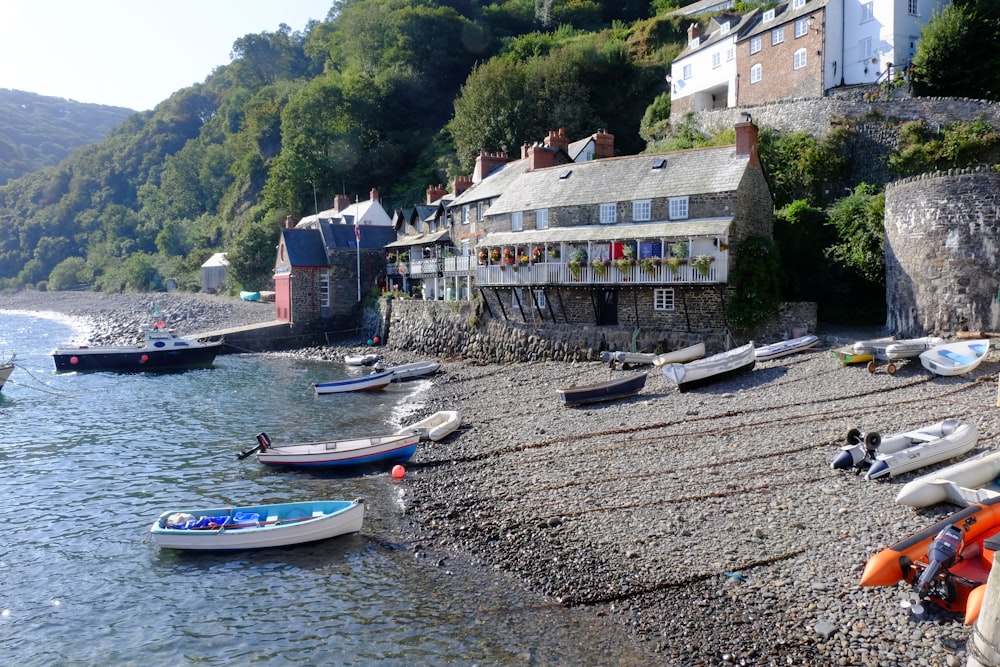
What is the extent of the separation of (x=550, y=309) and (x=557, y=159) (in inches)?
495

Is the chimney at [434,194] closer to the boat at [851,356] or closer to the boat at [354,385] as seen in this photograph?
the boat at [354,385]

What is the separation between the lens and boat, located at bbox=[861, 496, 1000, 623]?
355 inches

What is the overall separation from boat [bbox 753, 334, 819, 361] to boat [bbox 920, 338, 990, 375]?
457 centimetres

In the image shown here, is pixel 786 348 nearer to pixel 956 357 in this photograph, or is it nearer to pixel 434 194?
pixel 956 357

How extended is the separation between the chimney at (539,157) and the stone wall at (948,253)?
19595 millimetres

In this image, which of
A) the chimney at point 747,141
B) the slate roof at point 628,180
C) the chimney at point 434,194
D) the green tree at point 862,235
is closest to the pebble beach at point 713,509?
the green tree at point 862,235

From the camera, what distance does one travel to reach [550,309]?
32125 mm

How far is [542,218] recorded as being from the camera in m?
32.7

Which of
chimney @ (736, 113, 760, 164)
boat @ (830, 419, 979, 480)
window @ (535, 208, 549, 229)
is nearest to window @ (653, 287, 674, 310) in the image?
chimney @ (736, 113, 760, 164)

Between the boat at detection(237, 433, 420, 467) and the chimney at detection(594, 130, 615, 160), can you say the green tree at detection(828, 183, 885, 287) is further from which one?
the boat at detection(237, 433, 420, 467)

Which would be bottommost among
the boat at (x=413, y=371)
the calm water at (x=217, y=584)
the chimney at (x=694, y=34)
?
the calm water at (x=217, y=584)

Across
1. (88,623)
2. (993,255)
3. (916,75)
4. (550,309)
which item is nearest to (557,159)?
(550,309)

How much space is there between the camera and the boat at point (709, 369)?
22219mm

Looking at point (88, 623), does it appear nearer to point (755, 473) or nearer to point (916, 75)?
point (755, 473)
